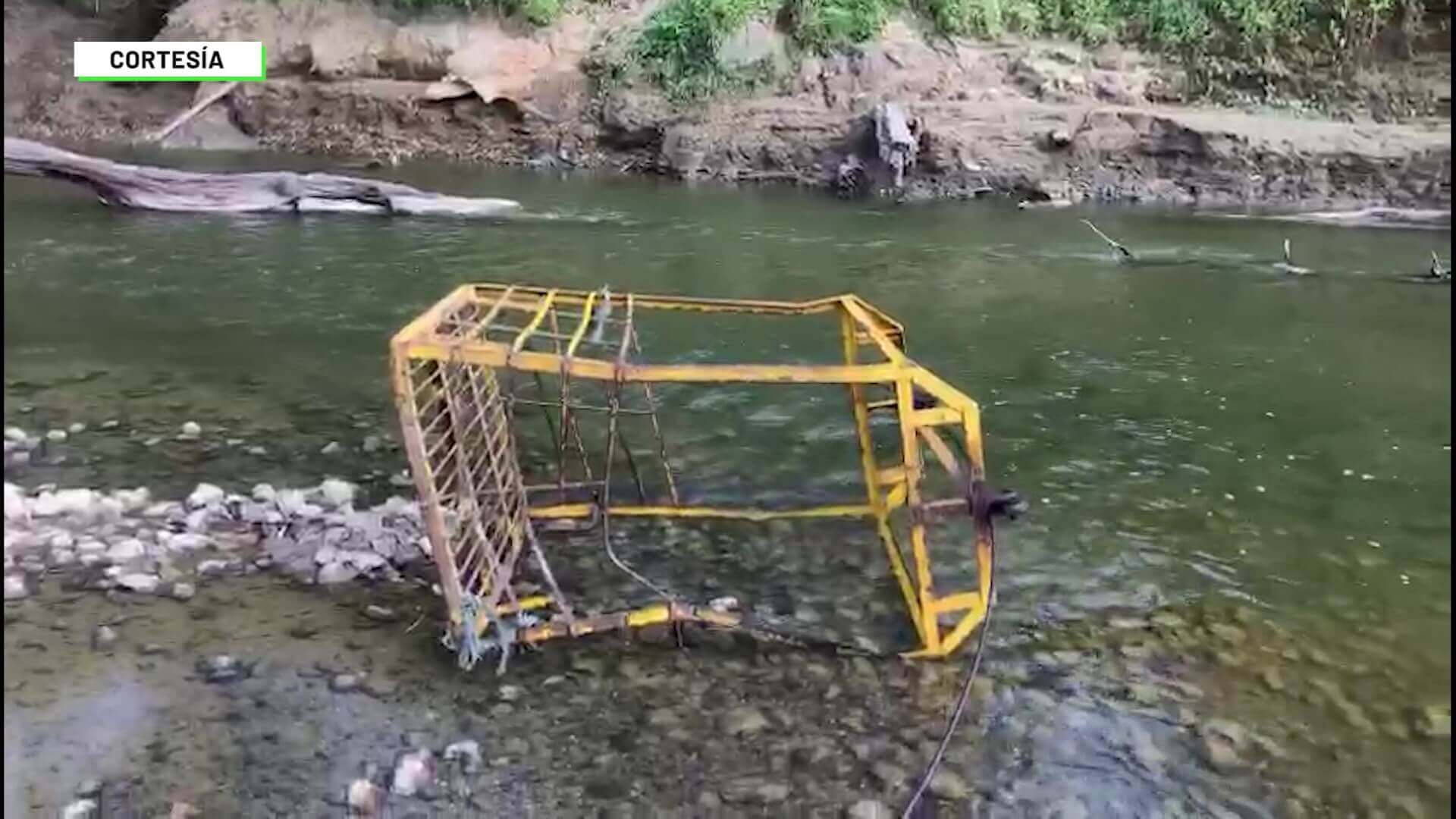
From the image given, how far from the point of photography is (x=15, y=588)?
662 cm

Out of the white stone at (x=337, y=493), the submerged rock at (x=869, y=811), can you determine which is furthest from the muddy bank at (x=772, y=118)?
the submerged rock at (x=869, y=811)

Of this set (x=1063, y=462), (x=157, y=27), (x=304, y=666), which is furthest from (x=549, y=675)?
(x=157, y=27)

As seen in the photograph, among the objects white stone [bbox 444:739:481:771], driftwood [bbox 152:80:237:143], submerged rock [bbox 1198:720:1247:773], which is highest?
driftwood [bbox 152:80:237:143]

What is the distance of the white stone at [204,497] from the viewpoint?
769 cm

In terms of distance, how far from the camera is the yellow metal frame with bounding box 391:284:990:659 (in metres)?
5.60

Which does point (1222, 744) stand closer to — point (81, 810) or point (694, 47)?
point (81, 810)

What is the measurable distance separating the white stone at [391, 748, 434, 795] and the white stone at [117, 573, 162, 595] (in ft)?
7.28

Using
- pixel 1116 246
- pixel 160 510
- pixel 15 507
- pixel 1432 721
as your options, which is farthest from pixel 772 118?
pixel 1432 721

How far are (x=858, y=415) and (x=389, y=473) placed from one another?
3.31 m

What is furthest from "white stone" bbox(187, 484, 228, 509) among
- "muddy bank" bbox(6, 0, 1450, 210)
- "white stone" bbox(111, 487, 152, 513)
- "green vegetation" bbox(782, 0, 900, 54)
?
"green vegetation" bbox(782, 0, 900, 54)

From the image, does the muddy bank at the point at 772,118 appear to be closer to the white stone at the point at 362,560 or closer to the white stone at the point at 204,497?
the white stone at the point at 204,497

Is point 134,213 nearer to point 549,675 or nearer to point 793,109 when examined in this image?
point 793,109

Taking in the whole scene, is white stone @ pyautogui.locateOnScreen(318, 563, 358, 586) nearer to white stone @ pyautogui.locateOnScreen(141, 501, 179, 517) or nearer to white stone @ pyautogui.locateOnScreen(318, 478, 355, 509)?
white stone @ pyautogui.locateOnScreen(318, 478, 355, 509)

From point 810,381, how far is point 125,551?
410cm
